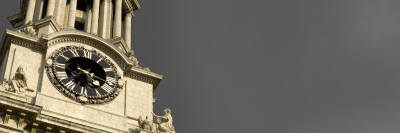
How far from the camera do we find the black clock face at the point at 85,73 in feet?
125

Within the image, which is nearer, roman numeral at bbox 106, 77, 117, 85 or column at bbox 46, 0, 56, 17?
roman numeral at bbox 106, 77, 117, 85

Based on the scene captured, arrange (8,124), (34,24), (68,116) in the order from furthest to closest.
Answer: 1. (34,24)
2. (68,116)
3. (8,124)

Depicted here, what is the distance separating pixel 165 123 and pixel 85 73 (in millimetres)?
4695

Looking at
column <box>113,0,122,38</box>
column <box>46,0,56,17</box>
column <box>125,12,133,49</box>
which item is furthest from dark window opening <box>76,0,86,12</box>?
column <box>46,0,56,17</box>

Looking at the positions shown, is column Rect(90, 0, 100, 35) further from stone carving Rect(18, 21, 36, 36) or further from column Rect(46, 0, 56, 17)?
stone carving Rect(18, 21, 36, 36)

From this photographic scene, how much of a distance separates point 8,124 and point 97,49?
9.01m

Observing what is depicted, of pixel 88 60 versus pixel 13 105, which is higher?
pixel 88 60

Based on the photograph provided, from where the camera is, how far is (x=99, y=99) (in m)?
38.2

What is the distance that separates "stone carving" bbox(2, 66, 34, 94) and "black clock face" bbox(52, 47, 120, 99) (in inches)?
93.5

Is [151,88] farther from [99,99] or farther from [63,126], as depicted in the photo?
[63,126]

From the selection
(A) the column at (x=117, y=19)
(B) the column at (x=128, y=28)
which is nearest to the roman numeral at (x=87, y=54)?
(A) the column at (x=117, y=19)

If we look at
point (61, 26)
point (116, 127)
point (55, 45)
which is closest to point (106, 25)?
point (61, 26)

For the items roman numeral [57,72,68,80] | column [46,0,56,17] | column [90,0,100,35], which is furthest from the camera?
column [90,0,100,35]

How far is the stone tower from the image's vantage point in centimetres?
3406
